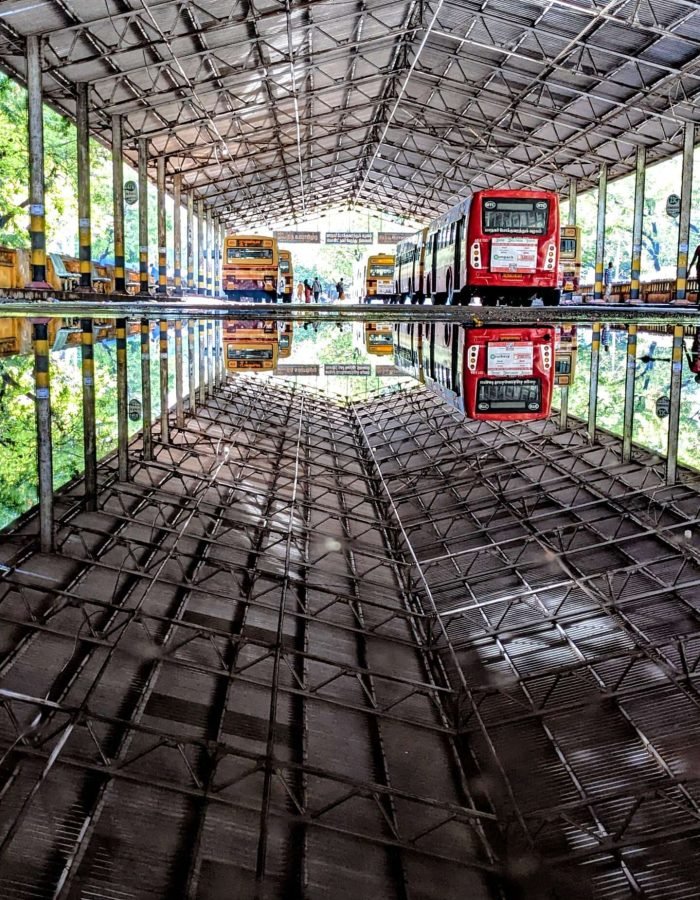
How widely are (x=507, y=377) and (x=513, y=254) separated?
10.8m

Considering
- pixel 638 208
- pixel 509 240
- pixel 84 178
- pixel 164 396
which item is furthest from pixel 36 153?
pixel 638 208

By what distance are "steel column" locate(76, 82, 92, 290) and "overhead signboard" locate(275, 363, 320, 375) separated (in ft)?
37.2

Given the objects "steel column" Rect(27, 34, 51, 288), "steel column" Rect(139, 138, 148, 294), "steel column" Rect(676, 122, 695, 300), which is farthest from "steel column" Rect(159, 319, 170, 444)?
"steel column" Rect(676, 122, 695, 300)

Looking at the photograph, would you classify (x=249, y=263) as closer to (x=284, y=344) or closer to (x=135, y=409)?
(x=284, y=344)

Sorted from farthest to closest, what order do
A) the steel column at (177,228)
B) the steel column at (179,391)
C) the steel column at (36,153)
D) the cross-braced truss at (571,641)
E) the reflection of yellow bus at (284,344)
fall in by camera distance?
1. the steel column at (177,228)
2. the steel column at (36,153)
3. the reflection of yellow bus at (284,344)
4. the steel column at (179,391)
5. the cross-braced truss at (571,641)

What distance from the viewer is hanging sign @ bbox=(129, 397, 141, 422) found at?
11.0 metres

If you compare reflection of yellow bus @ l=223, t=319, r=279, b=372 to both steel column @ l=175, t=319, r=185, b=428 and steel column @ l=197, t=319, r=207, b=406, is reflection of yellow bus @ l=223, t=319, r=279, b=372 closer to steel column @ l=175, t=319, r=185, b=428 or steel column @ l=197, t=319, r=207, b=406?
steel column @ l=197, t=319, r=207, b=406

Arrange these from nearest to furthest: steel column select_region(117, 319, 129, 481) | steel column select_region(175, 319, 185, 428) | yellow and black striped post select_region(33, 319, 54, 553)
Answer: yellow and black striped post select_region(33, 319, 54, 553), steel column select_region(117, 319, 129, 481), steel column select_region(175, 319, 185, 428)

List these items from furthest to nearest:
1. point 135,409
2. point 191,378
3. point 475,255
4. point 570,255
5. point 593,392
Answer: point 570,255, point 475,255, point 191,378, point 593,392, point 135,409

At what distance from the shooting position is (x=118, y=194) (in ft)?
96.5

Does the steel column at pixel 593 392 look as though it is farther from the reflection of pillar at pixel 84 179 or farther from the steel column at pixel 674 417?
the reflection of pillar at pixel 84 179

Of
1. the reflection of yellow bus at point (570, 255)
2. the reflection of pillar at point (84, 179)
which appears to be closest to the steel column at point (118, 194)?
the reflection of pillar at point (84, 179)

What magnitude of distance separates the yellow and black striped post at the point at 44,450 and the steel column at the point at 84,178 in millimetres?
12520

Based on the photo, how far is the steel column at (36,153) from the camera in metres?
19.8
